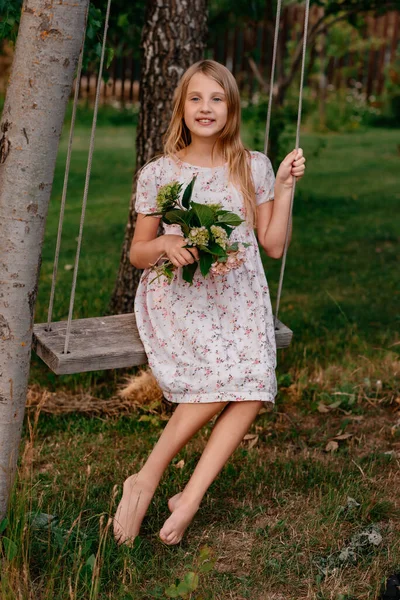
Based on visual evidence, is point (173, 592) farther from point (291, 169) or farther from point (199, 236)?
point (291, 169)

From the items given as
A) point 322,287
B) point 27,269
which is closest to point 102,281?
point 322,287

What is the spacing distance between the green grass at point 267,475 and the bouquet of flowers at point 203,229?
773mm

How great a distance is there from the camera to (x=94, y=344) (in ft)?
9.13

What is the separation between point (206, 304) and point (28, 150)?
85 cm

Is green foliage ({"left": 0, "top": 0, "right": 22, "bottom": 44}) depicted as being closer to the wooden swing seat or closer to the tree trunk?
the tree trunk

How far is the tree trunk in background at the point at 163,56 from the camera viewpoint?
152 inches

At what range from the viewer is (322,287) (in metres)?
5.54

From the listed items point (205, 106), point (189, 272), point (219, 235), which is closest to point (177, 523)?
point (189, 272)

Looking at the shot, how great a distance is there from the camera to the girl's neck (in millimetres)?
3121

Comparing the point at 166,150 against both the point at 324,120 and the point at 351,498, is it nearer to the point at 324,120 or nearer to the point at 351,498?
the point at 351,498

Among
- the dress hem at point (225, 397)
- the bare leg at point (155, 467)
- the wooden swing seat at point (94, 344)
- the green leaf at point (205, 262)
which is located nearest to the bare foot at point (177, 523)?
the bare leg at point (155, 467)

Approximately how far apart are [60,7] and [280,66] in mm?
5308

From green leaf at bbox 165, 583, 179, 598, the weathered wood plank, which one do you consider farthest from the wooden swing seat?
green leaf at bbox 165, 583, 179, 598

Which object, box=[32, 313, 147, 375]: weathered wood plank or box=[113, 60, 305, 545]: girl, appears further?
box=[113, 60, 305, 545]: girl
